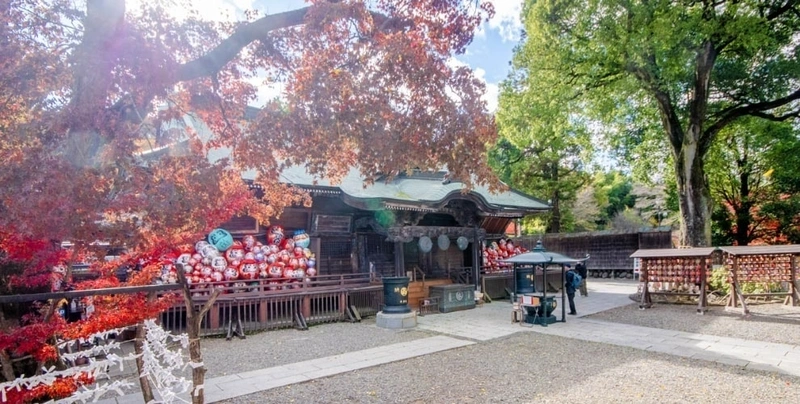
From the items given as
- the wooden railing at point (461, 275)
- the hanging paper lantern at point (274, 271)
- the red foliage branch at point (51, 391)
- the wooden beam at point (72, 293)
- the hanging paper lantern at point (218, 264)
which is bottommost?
the wooden railing at point (461, 275)

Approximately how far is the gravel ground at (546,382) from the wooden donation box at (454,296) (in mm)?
4321

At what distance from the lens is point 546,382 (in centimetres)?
534

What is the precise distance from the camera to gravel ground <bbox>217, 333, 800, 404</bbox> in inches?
188

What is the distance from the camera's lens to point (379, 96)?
14.3 ft

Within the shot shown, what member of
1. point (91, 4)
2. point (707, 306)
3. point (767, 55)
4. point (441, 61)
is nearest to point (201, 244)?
point (91, 4)

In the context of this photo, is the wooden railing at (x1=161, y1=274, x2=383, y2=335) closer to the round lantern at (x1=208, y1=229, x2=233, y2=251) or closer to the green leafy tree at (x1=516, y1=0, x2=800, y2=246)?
the round lantern at (x1=208, y1=229, x2=233, y2=251)

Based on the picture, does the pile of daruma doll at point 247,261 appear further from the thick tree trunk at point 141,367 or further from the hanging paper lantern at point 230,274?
the thick tree trunk at point 141,367

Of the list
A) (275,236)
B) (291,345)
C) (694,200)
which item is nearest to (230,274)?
(275,236)

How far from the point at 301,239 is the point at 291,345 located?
11.5ft

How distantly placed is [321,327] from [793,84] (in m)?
17.1

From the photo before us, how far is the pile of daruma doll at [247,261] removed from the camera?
8914 mm

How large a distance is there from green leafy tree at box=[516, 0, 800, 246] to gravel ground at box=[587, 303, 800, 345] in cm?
370

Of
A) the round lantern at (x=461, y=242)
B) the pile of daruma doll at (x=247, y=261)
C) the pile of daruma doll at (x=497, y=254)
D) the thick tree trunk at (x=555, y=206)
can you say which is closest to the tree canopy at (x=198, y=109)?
the pile of daruma doll at (x=247, y=261)

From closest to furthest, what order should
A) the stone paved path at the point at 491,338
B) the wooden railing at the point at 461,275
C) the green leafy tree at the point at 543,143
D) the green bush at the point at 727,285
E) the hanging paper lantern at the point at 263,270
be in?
the stone paved path at the point at 491,338 → the hanging paper lantern at the point at 263,270 → the green bush at the point at 727,285 → the wooden railing at the point at 461,275 → the green leafy tree at the point at 543,143
